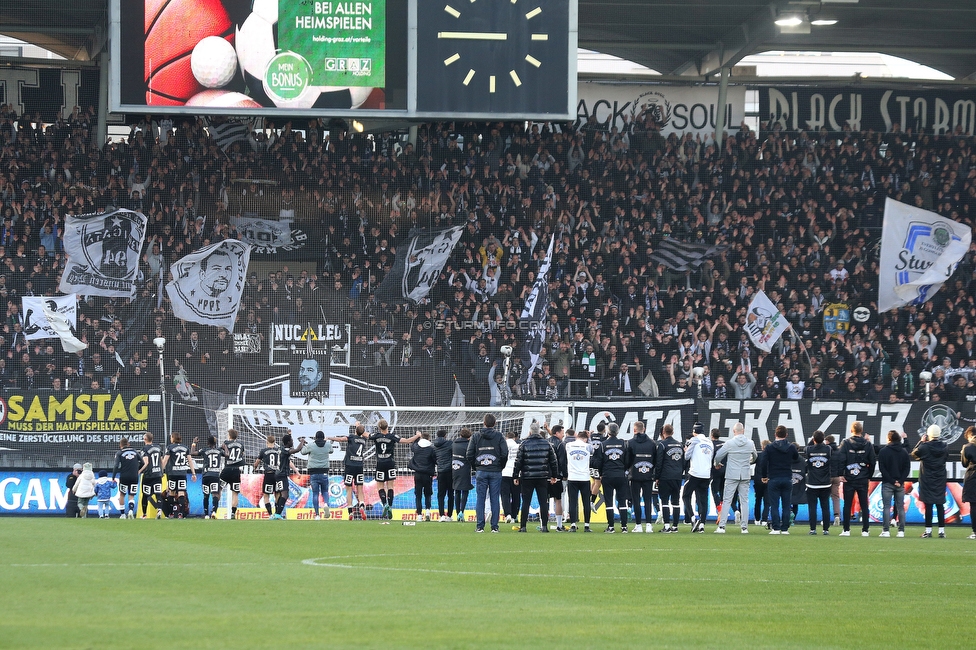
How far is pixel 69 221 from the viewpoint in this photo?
31.4m

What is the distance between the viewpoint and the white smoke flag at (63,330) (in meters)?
29.6

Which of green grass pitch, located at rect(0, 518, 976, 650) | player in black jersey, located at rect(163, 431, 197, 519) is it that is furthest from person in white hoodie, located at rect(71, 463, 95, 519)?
green grass pitch, located at rect(0, 518, 976, 650)

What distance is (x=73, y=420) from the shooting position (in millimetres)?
27656

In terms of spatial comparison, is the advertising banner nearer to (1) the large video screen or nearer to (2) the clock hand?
(2) the clock hand

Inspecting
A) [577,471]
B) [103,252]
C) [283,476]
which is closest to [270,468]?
[283,476]

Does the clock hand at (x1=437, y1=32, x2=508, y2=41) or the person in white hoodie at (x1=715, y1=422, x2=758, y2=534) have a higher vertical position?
the clock hand at (x1=437, y1=32, x2=508, y2=41)

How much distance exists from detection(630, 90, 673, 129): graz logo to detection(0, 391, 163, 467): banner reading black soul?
54.6ft

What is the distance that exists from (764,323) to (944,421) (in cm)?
542

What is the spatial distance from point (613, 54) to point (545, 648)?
32532mm

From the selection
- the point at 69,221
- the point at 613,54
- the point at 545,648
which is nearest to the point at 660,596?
the point at 545,648

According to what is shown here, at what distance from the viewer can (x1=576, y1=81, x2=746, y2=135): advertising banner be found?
36656 millimetres

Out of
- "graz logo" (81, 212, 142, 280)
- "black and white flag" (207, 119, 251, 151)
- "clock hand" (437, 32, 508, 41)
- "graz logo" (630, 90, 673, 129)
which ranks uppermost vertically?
"graz logo" (630, 90, 673, 129)

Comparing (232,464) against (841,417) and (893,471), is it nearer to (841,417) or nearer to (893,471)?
(893,471)

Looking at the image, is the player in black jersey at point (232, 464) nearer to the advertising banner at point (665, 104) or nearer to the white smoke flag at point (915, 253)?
the advertising banner at point (665, 104)
